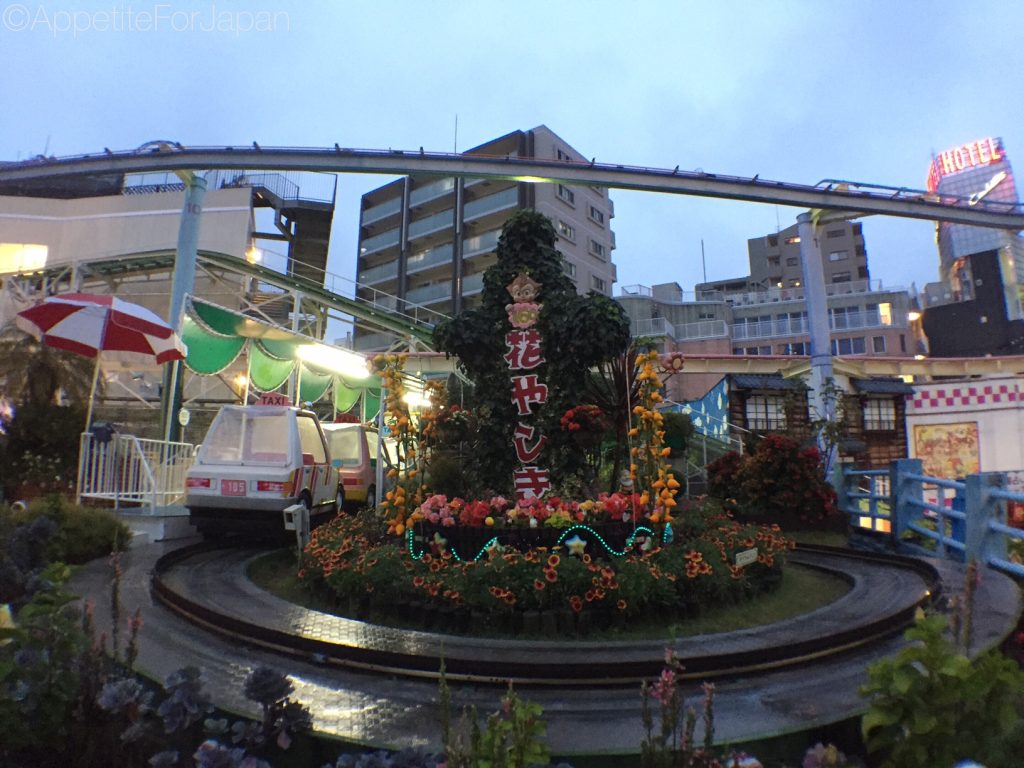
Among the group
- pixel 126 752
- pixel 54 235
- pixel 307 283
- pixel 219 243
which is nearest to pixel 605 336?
pixel 126 752

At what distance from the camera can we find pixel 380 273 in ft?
160

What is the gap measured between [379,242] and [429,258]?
6.49 m

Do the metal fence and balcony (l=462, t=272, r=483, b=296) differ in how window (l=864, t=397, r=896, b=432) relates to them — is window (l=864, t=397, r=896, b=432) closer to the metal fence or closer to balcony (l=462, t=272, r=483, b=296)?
the metal fence

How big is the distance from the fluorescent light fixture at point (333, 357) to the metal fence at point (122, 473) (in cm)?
404

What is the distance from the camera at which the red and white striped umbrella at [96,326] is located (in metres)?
8.59

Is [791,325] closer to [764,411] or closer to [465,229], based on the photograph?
[764,411]

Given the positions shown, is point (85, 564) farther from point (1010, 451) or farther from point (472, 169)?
point (1010, 451)

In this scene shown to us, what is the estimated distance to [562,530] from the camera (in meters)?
5.71

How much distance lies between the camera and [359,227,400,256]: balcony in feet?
159

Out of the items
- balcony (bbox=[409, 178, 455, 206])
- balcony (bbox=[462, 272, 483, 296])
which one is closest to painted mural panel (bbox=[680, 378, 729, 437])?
balcony (bbox=[462, 272, 483, 296])

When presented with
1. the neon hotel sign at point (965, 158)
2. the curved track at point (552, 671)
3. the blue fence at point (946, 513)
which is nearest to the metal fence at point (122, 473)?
the curved track at point (552, 671)

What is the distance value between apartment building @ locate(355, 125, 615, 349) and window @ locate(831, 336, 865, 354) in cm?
1604

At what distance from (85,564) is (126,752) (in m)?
5.11

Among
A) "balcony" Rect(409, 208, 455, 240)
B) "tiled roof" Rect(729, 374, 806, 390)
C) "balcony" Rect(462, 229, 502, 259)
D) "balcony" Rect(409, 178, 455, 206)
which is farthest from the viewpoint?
"balcony" Rect(409, 178, 455, 206)
